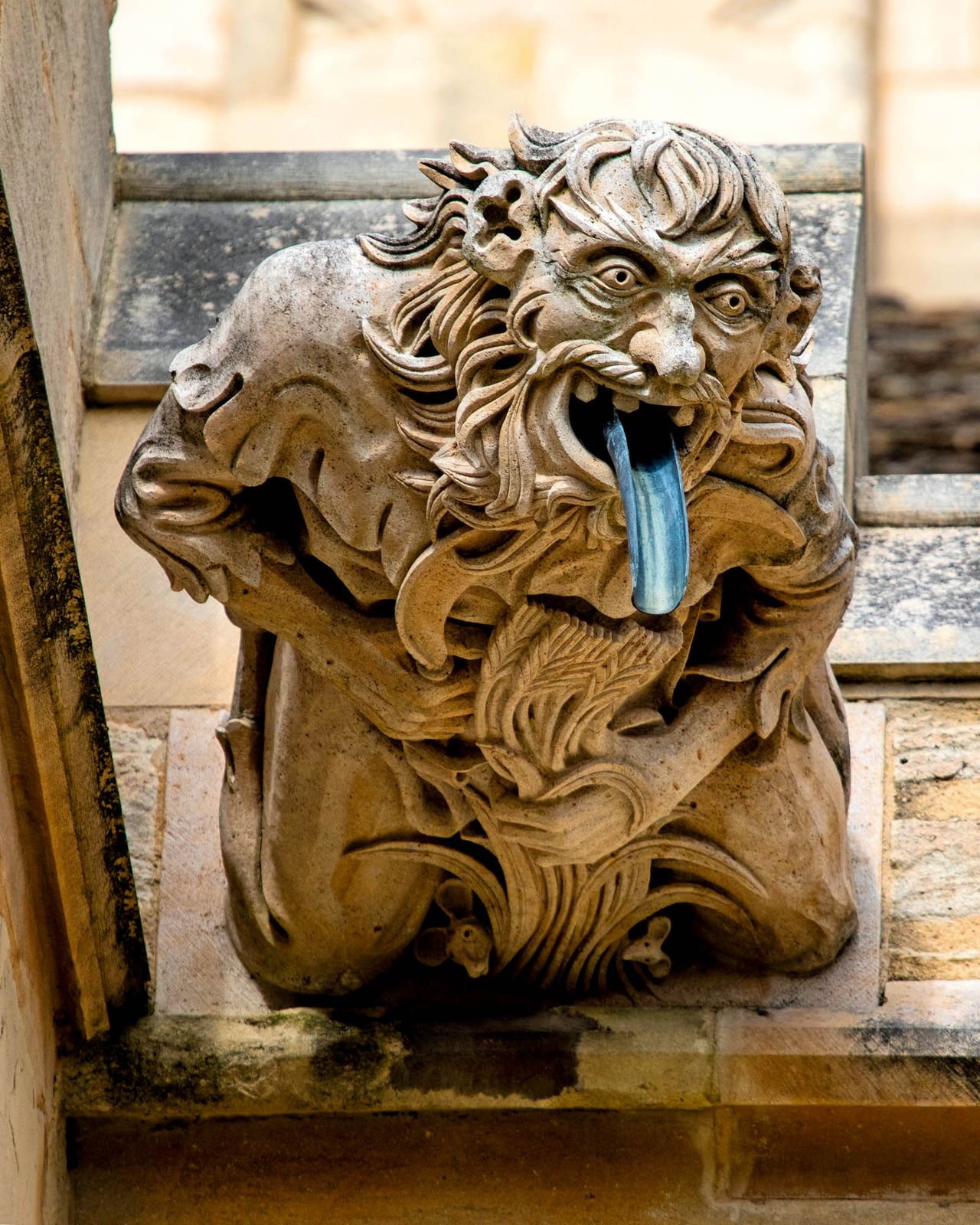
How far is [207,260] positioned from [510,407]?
1.49 m

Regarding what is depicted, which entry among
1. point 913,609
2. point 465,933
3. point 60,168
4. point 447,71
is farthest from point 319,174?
point 447,71

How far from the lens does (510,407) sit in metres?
2.60

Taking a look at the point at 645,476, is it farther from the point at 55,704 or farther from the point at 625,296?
the point at 55,704

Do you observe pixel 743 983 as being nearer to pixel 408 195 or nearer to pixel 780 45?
pixel 408 195

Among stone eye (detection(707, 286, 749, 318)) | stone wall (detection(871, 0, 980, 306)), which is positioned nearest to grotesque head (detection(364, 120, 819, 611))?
stone eye (detection(707, 286, 749, 318))

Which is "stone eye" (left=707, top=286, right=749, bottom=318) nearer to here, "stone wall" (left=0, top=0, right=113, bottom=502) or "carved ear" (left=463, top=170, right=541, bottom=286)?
"carved ear" (left=463, top=170, right=541, bottom=286)

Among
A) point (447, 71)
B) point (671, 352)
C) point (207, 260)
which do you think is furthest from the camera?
point (447, 71)

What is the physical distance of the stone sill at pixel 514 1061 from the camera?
10.4ft

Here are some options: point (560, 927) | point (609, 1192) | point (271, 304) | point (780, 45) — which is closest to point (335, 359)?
point (271, 304)

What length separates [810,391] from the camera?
2852 mm

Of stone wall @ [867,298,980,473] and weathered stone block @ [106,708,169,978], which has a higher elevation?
weathered stone block @ [106,708,169,978]

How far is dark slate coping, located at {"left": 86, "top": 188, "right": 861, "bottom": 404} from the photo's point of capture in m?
3.84

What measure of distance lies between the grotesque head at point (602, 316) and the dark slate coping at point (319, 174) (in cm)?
145

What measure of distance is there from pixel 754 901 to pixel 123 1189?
770 mm
